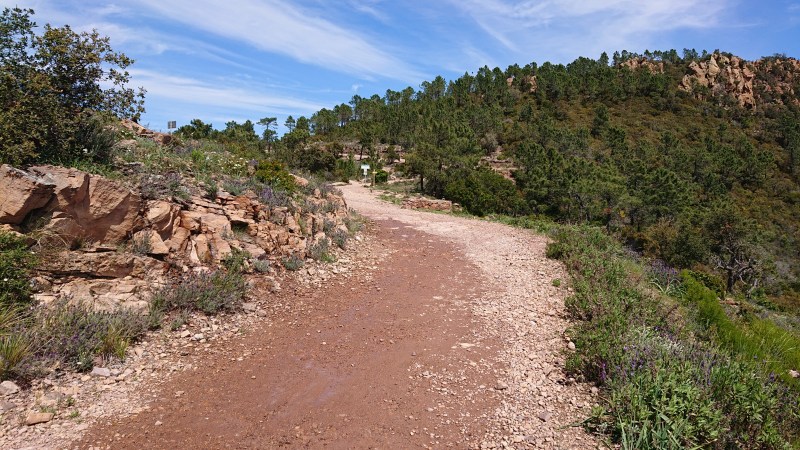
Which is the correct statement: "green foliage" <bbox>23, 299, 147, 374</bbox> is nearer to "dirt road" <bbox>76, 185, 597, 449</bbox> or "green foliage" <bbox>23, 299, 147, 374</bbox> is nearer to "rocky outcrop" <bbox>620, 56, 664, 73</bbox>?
"dirt road" <bbox>76, 185, 597, 449</bbox>

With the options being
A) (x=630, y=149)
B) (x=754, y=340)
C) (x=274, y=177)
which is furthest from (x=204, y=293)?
(x=630, y=149)

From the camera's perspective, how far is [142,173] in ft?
23.1

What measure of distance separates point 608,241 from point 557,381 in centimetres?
833

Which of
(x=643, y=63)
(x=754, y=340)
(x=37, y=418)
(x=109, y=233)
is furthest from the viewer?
(x=643, y=63)

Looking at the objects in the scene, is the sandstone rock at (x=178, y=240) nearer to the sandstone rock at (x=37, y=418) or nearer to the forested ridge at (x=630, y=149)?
the sandstone rock at (x=37, y=418)

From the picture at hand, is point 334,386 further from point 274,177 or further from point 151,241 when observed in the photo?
point 274,177

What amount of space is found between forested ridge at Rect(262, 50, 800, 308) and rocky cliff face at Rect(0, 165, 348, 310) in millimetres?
14376

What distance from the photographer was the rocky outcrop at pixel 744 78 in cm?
7894

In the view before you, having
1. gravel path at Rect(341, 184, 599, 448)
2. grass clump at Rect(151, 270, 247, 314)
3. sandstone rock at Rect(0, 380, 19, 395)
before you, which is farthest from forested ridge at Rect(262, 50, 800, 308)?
sandstone rock at Rect(0, 380, 19, 395)

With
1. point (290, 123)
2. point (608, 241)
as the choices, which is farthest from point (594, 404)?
point (290, 123)

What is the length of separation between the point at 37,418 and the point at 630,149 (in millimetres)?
48177

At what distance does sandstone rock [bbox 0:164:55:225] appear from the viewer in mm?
4891

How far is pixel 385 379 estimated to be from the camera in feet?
15.9

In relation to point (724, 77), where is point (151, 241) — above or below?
below
